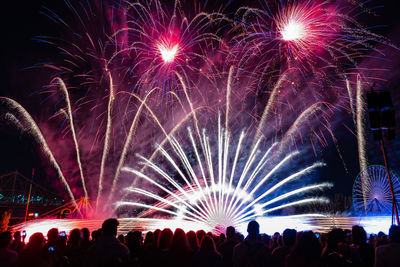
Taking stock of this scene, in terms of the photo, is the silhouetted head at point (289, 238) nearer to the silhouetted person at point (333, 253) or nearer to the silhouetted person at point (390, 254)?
the silhouetted person at point (333, 253)

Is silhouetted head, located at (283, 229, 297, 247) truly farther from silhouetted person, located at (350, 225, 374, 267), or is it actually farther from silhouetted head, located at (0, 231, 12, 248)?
silhouetted head, located at (0, 231, 12, 248)

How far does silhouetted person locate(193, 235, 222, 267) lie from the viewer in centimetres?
532

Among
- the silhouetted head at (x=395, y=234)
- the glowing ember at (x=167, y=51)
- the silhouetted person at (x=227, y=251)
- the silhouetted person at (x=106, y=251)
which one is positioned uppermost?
the glowing ember at (x=167, y=51)

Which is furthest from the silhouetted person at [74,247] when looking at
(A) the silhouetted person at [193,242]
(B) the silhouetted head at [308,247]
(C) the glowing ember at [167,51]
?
(C) the glowing ember at [167,51]

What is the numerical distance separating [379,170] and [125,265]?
28.1 m

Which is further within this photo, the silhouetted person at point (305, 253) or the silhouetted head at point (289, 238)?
the silhouetted head at point (289, 238)

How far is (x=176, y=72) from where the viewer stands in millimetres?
22312

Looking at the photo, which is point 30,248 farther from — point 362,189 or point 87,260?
point 362,189

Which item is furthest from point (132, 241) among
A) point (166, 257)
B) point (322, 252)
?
point (322, 252)

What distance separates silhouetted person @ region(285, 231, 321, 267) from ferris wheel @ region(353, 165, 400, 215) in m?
24.6

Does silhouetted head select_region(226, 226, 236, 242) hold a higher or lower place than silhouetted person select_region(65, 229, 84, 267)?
higher

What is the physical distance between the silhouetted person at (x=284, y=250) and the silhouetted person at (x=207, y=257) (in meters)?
1.12

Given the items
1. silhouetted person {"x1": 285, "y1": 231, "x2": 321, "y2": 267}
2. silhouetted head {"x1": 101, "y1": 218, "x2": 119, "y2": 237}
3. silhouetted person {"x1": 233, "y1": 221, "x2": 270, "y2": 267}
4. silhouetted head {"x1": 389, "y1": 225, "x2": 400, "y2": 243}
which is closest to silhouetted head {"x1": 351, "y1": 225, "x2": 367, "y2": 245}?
silhouetted head {"x1": 389, "y1": 225, "x2": 400, "y2": 243}

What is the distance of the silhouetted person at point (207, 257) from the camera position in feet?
17.5
